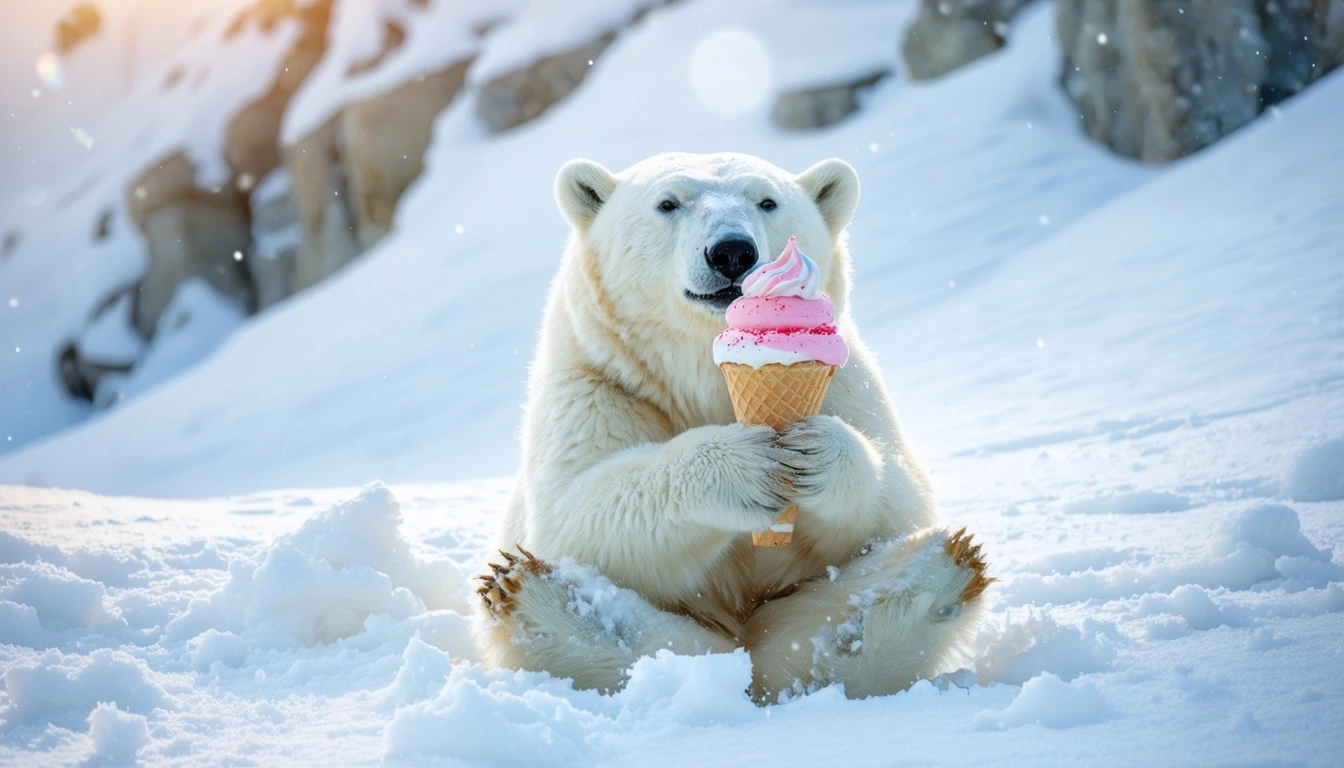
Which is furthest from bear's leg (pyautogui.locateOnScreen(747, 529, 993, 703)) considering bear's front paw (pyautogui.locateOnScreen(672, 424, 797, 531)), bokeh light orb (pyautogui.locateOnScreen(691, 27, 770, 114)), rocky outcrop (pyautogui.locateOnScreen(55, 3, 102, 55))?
rocky outcrop (pyautogui.locateOnScreen(55, 3, 102, 55))

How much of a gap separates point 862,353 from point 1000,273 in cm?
684

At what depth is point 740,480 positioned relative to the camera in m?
2.02

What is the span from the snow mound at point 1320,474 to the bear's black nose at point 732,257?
80.7 inches

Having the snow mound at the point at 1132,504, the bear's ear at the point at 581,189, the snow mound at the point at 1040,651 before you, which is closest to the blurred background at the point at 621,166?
the snow mound at the point at 1132,504

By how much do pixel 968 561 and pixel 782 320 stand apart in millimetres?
639

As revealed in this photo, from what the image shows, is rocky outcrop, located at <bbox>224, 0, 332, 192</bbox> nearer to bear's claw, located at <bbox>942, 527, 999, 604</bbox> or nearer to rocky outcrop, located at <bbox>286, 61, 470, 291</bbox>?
rocky outcrop, located at <bbox>286, 61, 470, 291</bbox>

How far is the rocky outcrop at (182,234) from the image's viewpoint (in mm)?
20891

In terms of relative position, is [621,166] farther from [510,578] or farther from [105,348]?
[105,348]

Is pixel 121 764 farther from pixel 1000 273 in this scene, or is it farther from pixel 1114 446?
pixel 1000 273

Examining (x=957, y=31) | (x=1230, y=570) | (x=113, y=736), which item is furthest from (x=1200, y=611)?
(x=957, y=31)

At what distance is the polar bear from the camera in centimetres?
208

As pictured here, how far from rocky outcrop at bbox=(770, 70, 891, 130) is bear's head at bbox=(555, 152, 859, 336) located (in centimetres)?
1080

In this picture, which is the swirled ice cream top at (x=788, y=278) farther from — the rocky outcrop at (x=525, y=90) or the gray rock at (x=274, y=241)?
the gray rock at (x=274, y=241)

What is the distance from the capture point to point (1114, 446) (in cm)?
436
